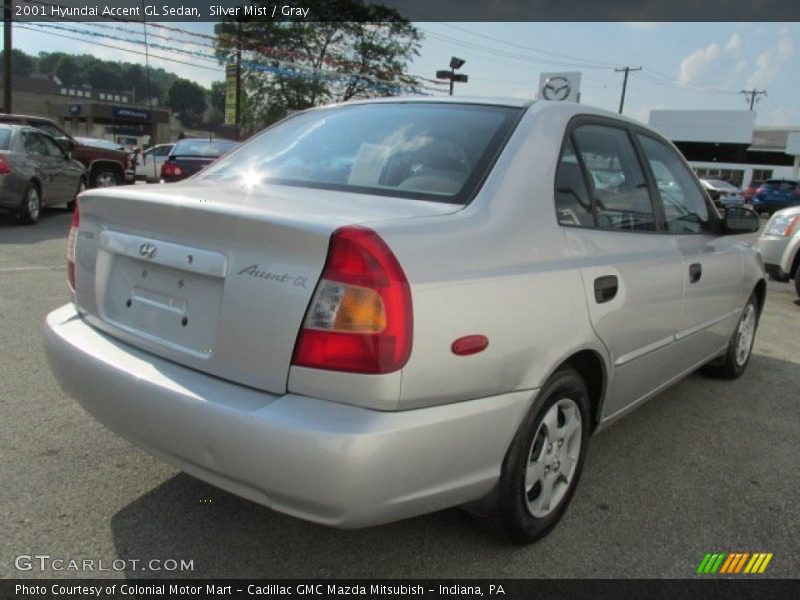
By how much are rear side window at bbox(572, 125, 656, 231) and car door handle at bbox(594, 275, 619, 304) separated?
0.77ft

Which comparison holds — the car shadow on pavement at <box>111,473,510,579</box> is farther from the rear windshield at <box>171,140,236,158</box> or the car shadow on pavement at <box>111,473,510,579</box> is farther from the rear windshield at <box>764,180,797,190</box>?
the rear windshield at <box>764,180,797,190</box>

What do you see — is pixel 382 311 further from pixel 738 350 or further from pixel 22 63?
pixel 22 63

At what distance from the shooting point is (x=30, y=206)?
33.5ft

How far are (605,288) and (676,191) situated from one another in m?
1.31

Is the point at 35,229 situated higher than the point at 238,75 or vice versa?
the point at 238,75

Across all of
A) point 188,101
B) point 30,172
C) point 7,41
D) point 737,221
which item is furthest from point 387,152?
point 188,101

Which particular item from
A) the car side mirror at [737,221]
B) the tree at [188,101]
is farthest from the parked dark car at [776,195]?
the tree at [188,101]

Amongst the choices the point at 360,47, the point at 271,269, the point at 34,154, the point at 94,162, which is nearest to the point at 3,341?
the point at 271,269

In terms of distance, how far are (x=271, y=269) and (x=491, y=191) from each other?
2.65ft

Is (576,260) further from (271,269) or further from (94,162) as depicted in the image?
(94,162)

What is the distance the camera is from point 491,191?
2.29 m

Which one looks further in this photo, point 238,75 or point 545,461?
point 238,75

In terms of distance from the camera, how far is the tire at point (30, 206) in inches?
395

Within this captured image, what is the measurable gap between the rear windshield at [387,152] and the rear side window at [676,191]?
1148 millimetres
